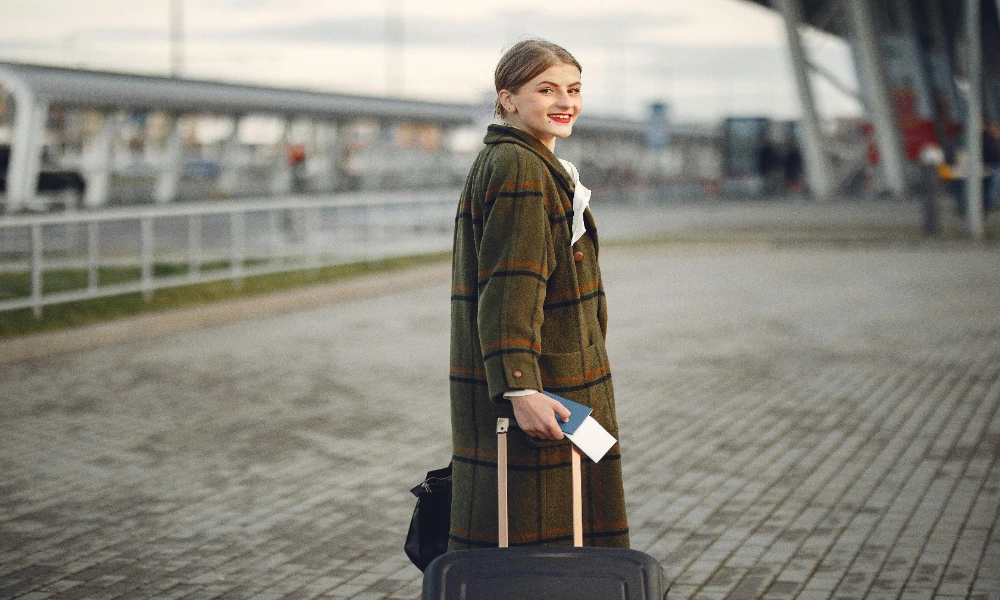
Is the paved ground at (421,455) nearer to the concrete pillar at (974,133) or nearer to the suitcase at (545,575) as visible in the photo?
the suitcase at (545,575)

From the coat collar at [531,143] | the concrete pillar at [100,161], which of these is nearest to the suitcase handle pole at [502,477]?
the coat collar at [531,143]

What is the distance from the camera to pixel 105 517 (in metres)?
5.27

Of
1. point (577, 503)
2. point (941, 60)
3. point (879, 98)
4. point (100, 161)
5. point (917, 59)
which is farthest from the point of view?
point (941, 60)

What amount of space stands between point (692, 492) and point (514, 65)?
3.16 m

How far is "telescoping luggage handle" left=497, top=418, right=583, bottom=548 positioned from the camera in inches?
110

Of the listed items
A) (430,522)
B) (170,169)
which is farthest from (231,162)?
(430,522)

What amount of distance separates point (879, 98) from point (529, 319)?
3249 centimetres

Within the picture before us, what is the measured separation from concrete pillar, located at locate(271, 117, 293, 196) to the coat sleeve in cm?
3860

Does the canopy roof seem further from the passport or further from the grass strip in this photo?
the passport

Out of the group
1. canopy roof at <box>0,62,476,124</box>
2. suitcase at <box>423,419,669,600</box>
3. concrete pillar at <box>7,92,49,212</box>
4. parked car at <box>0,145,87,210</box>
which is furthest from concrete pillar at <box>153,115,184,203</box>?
suitcase at <box>423,419,669,600</box>

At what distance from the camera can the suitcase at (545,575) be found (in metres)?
2.41

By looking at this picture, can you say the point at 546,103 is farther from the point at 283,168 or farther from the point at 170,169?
the point at 283,168

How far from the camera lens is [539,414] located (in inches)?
107

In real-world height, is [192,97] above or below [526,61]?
above
